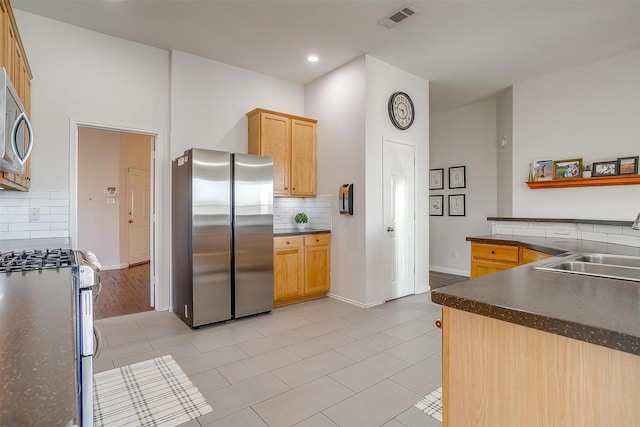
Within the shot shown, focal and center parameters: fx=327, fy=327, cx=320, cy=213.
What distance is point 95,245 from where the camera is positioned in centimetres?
601

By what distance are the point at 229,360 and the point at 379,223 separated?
226 cm

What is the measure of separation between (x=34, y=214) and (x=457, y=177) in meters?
5.68

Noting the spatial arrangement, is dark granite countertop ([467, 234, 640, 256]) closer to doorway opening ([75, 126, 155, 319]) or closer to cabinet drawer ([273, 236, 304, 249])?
cabinet drawer ([273, 236, 304, 249])

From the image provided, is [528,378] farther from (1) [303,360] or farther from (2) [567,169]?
(2) [567,169]

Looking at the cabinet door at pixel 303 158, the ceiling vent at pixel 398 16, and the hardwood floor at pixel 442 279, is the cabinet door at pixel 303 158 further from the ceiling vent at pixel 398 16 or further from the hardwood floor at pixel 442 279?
the hardwood floor at pixel 442 279

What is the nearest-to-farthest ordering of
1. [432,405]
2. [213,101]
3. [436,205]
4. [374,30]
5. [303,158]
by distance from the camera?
1. [432,405]
2. [374,30]
3. [213,101]
4. [303,158]
5. [436,205]

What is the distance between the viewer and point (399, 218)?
421 cm

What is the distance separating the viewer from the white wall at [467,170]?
17.1 ft

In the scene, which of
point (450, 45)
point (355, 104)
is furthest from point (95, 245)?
point (450, 45)

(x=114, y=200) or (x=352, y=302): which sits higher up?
(x=114, y=200)

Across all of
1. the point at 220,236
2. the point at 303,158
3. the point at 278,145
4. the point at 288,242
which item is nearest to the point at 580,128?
the point at 303,158

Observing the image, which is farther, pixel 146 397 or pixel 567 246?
Result: pixel 567 246

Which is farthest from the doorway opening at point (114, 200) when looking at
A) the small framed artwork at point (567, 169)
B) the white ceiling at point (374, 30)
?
the small framed artwork at point (567, 169)

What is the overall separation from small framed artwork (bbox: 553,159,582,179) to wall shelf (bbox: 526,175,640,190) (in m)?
0.08
